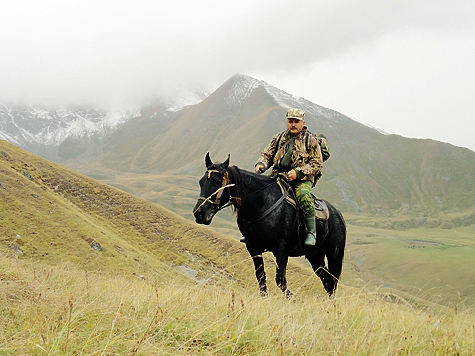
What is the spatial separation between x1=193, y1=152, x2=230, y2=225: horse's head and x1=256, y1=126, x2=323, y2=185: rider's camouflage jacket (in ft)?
3.75

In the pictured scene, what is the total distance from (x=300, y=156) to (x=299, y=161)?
0.38 ft

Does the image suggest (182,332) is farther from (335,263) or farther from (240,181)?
(335,263)

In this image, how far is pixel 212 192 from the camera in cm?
624

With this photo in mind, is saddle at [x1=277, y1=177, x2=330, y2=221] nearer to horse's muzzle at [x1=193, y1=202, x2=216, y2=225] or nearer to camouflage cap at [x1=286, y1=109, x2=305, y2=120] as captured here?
camouflage cap at [x1=286, y1=109, x2=305, y2=120]

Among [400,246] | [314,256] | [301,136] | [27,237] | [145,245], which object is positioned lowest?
[400,246]

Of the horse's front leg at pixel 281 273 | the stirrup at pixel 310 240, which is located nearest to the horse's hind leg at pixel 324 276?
the stirrup at pixel 310 240

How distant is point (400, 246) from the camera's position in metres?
168

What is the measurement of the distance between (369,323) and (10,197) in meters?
42.6

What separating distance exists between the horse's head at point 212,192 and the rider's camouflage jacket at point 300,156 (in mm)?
1144

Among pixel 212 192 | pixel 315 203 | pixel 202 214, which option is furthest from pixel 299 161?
pixel 202 214

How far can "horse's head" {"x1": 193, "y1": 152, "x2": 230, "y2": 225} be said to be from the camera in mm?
5891

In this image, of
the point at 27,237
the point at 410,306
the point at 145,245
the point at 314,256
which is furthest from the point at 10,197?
the point at 410,306

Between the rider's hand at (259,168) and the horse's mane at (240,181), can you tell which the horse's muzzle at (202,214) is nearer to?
the horse's mane at (240,181)

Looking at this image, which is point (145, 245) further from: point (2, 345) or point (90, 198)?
point (2, 345)
